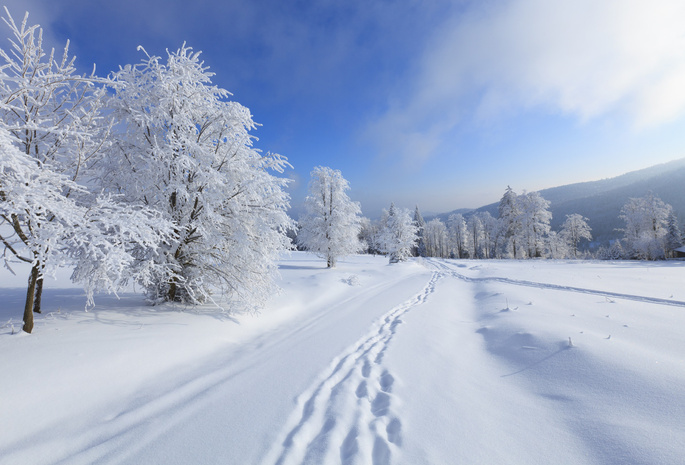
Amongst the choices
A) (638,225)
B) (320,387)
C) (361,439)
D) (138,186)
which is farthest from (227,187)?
(638,225)

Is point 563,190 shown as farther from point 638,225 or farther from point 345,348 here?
point 345,348

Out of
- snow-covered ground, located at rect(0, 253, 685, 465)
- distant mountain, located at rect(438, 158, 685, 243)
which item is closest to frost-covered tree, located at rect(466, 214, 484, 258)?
distant mountain, located at rect(438, 158, 685, 243)

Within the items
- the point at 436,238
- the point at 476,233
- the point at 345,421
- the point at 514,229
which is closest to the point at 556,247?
the point at 514,229

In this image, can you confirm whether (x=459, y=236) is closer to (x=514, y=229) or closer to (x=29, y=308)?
(x=514, y=229)

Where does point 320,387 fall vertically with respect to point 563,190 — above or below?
below

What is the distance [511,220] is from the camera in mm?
41594

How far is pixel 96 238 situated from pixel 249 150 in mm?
4819

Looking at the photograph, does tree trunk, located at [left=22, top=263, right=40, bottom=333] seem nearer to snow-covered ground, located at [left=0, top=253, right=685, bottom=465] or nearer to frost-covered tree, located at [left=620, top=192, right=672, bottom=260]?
snow-covered ground, located at [left=0, top=253, right=685, bottom=465]

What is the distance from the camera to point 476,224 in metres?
68.8

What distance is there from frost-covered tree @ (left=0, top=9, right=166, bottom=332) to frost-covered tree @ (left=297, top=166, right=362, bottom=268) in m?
18.5

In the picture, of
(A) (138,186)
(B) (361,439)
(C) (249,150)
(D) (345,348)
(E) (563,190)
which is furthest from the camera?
(E) (563,190)

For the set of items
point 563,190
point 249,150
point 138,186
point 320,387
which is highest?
point 563,190

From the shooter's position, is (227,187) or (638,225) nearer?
(227,187)

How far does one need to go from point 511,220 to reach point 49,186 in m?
49.3
